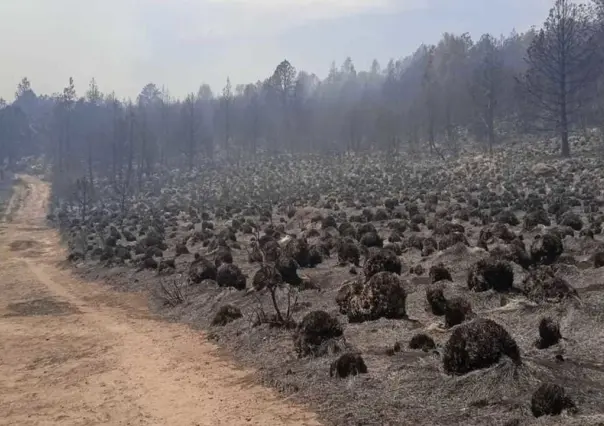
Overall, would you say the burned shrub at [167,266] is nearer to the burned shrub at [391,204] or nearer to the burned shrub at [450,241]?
the burned shrub at [450,241]

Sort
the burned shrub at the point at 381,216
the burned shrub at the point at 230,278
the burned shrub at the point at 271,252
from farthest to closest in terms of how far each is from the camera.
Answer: the burned shrub at the point at 381,216 → the burned shrub at the point at 271,252 → the burned shrub at the point at 230,278

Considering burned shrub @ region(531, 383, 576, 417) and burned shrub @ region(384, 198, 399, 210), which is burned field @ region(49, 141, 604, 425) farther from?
burned shrub @ region(384, 198, 399, 210)

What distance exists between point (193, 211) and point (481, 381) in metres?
40.6

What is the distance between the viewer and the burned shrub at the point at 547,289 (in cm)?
1280

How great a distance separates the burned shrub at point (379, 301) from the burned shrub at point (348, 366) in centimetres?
312

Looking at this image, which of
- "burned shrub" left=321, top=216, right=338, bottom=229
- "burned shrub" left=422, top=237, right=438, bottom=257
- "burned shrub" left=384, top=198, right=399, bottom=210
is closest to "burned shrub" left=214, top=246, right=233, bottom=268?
"burned shrub" left=321, top=216, right=338, bottom=229

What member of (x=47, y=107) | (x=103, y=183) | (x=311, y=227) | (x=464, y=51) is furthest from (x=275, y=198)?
(x=47, y=107)

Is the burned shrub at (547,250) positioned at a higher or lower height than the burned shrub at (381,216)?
lower

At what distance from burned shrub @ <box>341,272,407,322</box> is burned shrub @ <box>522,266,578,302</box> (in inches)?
110

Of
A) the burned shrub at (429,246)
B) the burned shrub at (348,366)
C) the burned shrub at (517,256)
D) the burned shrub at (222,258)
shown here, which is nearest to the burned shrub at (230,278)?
the burned shrub at (222,258)

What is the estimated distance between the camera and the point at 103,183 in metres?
83.8

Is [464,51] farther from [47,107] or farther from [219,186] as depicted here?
[47,107]

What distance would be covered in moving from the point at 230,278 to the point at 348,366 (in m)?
9.62

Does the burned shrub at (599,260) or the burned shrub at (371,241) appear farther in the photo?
the burned shrub at (371,241)
